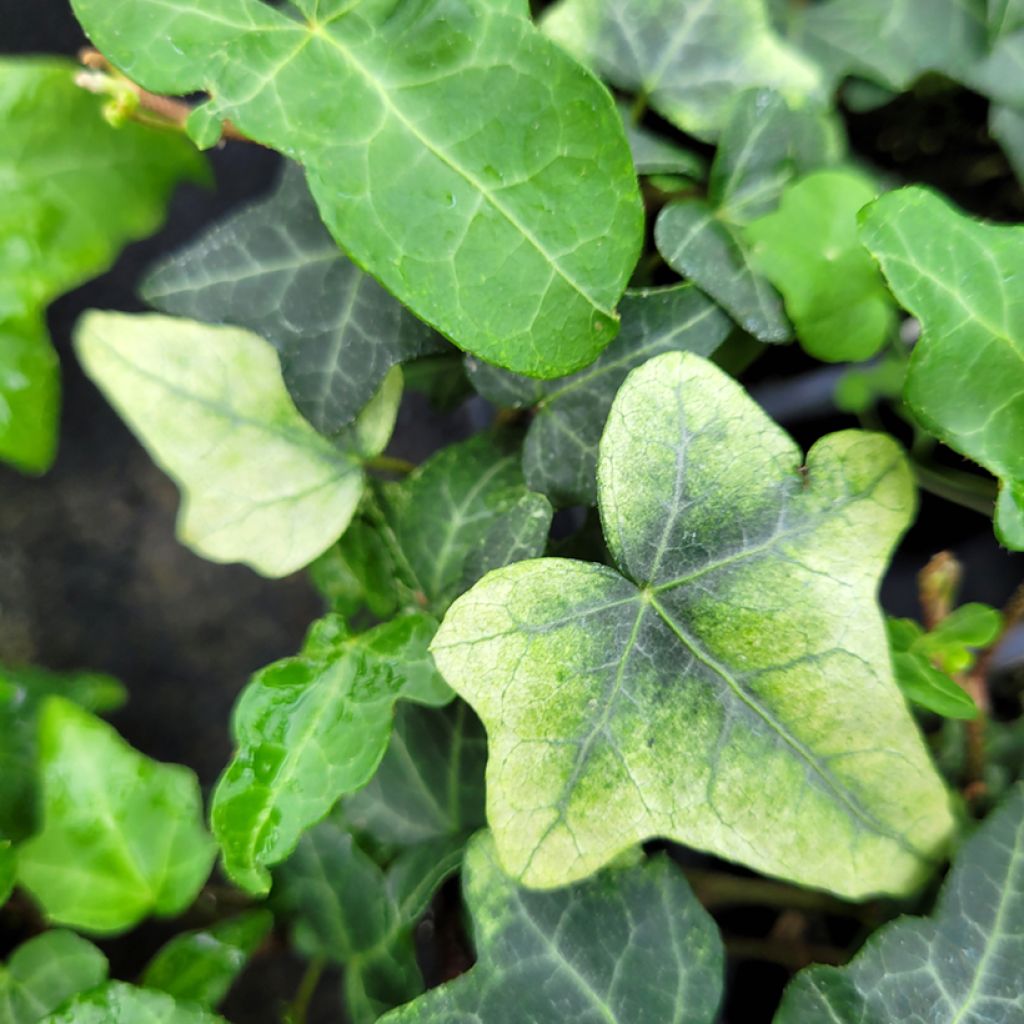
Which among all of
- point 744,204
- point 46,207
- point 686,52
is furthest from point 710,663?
point 46,207

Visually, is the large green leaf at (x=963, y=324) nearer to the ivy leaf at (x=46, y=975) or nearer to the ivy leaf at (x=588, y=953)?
the ivy leaf at (x=588, y=953)

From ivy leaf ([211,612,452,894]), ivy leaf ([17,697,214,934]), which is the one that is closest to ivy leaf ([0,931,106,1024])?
ivy leaf ([17,697,214,934])

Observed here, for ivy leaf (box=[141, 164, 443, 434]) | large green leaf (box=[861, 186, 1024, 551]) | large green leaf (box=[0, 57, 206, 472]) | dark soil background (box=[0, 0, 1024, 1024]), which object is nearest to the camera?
large green leaf (box=[861, 186, 1024, 551])

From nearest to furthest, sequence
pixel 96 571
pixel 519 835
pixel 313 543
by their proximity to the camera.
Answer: pixel 519 835 < pixel 313 543 < pixel 96 571

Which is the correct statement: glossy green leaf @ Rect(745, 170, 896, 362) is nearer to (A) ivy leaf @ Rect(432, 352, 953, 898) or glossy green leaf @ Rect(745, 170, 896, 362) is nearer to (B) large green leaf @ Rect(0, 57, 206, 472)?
(A) ivy leaf @ Rect(432, 352, 953, 898)

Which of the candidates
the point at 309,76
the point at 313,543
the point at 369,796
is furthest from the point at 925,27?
the point at 369,796

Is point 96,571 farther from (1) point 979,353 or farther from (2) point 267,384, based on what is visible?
(1) point 979,353

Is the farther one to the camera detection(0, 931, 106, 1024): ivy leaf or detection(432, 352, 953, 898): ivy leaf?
detection(0, 931, 106, 1024): ivy leaf
